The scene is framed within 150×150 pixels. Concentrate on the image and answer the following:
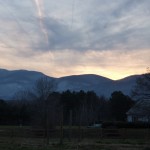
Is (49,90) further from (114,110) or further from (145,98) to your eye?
(145,98)

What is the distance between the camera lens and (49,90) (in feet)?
358

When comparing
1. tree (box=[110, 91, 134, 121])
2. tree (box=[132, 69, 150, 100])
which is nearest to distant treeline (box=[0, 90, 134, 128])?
tree (box=[110, 91, 134, 121])

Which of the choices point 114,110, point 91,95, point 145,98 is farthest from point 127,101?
point 145,98

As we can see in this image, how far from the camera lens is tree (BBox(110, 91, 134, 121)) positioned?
9688 centimetres

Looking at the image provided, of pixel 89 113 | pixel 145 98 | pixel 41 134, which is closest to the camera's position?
pixel 41 134

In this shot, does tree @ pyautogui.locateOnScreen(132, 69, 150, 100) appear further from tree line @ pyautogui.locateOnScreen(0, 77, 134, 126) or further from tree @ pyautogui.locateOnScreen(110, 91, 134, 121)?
tree @ pyautogui.locateOnScreen(110, 91, 134, 121)

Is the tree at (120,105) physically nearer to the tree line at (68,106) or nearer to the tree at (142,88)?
the tree line at (68,106)

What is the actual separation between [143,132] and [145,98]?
18.2 ft

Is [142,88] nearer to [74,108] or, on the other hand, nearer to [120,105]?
[120,105]

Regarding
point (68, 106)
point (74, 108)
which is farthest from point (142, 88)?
point (68, 106)

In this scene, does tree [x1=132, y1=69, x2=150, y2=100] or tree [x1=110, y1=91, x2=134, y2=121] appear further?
tree [x1=110, y1=91, x2=134, y2=121]

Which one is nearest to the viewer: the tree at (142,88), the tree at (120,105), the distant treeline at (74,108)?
the tree at (142,88)

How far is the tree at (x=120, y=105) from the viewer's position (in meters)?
96.9

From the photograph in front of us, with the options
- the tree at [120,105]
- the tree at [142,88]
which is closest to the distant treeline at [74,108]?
the tree at [120,105]
